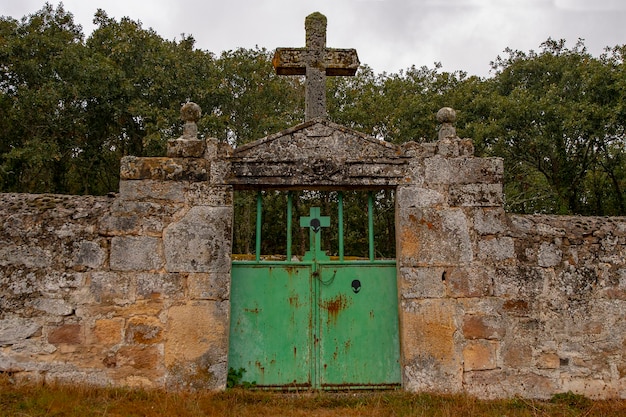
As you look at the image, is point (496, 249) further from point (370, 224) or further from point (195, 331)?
point (195, 331)

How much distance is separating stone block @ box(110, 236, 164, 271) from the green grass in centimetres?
106

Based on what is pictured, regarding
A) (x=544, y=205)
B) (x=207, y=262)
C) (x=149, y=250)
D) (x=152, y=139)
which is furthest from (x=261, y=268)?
(x=544, y=205)

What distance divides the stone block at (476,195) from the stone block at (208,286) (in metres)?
2.28

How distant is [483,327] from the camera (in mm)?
4812

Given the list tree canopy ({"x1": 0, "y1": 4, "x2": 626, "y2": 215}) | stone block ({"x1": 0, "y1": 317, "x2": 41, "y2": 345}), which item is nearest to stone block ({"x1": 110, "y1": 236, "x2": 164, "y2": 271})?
stone block ({"x1": 0, "y1": 317, "x2": 41, "y2": 345})

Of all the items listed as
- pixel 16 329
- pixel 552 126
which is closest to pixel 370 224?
pixel 16 329

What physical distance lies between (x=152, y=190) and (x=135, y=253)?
0.60 meters

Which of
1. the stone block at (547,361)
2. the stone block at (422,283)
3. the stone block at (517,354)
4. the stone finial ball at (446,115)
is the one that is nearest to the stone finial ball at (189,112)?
the stone finial ball at (446,115)

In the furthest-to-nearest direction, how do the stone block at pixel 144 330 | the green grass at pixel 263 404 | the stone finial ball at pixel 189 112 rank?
the stone finial ball at pixel 189 112 < the stone block at pixel 144 330 < the green grass at pixel 263 404

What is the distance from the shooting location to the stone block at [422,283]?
4.86 metres

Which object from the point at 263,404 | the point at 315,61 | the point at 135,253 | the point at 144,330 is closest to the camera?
the point at 263,404

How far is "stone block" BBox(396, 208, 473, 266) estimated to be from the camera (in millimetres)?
4930

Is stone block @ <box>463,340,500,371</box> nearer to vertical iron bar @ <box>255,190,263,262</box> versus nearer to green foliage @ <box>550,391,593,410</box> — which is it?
green foliage @ <box>550,391,593,410</box>

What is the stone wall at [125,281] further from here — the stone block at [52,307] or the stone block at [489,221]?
the stone block at [489,221]
